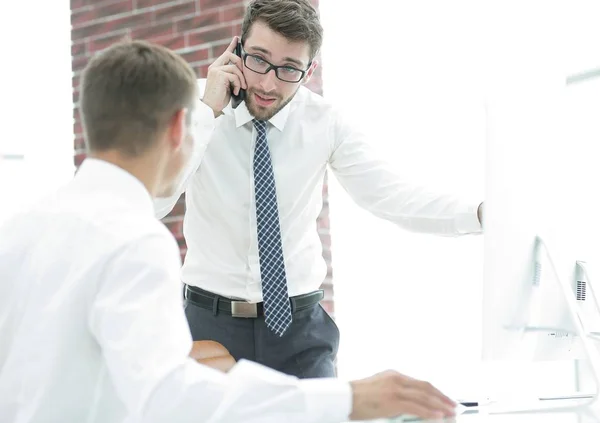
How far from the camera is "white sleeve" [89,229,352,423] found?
112 cm

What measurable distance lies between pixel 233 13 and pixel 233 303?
128cm

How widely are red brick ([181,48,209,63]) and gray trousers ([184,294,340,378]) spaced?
3.88 ft

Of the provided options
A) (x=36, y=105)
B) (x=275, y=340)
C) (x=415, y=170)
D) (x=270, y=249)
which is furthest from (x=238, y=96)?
(x=36, y=105)

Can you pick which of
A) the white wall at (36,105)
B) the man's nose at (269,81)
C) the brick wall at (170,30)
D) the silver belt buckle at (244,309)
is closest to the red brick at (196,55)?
the brick wall at (170,30)

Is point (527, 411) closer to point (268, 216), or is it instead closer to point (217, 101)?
point (268, 216)

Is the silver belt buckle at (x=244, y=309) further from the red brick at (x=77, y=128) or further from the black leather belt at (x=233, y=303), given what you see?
the red brick at (x=77, y=128)

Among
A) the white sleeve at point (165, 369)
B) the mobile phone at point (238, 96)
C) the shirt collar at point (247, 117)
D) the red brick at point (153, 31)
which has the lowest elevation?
the white sleeve at point (165, 369)

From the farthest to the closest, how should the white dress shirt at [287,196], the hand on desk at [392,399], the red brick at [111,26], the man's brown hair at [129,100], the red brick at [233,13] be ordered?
the red brick at [111,26]
the red brick at [233,13]
the white dress shirt at [287,196]
the man's brown hair at [129,100]
the hand on desk at [392,399]

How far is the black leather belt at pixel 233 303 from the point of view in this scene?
224 centimetres

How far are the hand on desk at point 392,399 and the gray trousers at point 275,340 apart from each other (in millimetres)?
1001

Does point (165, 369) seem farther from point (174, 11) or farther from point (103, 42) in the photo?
point (103, 42)

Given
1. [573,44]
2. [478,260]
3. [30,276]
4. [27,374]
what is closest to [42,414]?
[27,374]

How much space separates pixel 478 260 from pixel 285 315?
2.95 ft

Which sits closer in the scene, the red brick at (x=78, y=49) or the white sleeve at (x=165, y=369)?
the white sleeve at (x=165, y=369)
